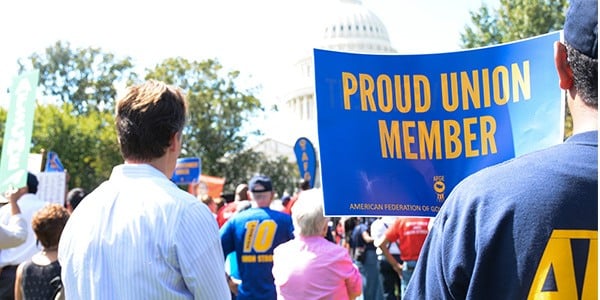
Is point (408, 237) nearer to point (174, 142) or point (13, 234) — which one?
point (13, 234)

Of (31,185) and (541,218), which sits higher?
(541,218)

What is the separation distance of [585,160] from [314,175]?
620 inches

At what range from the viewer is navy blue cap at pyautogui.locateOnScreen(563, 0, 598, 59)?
173 centimetres

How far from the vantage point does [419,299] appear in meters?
1.91

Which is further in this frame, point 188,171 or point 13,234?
point 188,171

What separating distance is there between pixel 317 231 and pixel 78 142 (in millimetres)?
45906

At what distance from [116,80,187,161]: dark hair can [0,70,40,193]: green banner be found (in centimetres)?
337

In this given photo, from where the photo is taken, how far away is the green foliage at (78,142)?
156ft

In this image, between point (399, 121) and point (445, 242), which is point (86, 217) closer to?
point (445, 242)

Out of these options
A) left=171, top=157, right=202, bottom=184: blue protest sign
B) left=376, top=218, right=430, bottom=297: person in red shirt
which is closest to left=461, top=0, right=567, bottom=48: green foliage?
left=171, top=157, right=202, bottom=184: blue protest sign

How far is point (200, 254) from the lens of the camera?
274 cm

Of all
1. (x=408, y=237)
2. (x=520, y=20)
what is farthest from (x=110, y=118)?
(x=408, y=237)

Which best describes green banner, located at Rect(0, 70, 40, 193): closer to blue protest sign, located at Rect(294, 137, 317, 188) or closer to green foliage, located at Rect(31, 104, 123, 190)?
blue protest sign, located at Rect(294, 137, 317, 188)

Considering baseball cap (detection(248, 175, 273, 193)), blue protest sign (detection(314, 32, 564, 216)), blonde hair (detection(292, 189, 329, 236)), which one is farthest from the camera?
baseball cap (detection(248, 175, 273, 193))
